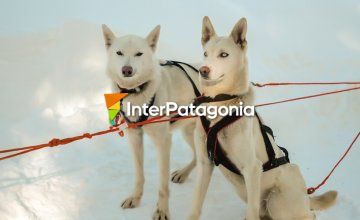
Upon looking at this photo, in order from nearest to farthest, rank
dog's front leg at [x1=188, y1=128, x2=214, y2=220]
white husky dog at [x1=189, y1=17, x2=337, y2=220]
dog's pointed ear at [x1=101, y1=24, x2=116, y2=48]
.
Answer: white husky dog at [x1=189, y1=17, x2=337, y2=220] → dog's front leg at [x1=188, y1=128, x2=214, y2=220] → dog's pointed ear at [x1=101, y1=24, x2=116, y2=48]

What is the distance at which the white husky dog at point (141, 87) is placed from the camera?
3.76 m

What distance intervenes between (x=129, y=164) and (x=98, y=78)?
8.05 feet

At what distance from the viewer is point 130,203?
4.17 metres

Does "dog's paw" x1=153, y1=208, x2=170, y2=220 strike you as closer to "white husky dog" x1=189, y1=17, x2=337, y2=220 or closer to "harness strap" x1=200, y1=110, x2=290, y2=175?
A: "white husky dog" x1=189, y1=17, x2=337, y2=220

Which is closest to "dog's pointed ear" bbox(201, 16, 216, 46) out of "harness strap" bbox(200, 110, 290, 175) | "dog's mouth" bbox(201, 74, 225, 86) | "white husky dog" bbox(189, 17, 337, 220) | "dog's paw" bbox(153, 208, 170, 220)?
"white husky dog" bbox(189, 17, 337, 220)

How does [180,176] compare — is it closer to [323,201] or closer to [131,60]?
[131,60]

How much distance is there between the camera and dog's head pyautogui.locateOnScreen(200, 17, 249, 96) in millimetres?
2904

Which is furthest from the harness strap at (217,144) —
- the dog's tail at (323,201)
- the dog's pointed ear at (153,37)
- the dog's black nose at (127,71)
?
the dog's pointed ear at (153,37)

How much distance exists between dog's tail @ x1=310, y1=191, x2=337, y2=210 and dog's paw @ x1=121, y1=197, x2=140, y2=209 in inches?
68.6

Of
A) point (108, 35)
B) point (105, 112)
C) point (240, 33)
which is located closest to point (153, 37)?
point (108, 35)

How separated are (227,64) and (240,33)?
278 millimetres

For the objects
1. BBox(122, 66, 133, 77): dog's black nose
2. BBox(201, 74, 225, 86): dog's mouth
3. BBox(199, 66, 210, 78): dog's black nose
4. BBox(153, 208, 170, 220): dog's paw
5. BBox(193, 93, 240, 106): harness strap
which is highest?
BBox(122, 66, 133, 77): dog's black nose

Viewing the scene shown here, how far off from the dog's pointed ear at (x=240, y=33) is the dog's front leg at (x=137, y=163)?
1.45m

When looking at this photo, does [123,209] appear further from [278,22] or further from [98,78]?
[278,22]
